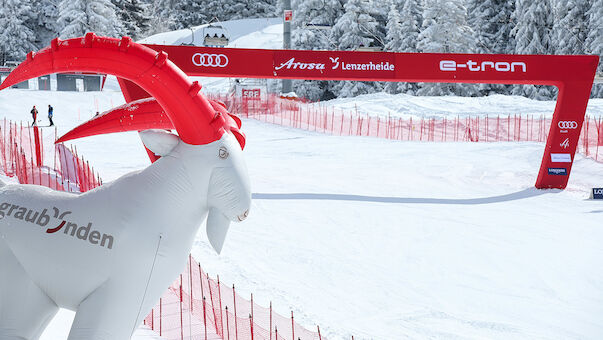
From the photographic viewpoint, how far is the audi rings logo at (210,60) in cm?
1560

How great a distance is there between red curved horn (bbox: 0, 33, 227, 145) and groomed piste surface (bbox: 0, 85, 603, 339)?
2.46 m

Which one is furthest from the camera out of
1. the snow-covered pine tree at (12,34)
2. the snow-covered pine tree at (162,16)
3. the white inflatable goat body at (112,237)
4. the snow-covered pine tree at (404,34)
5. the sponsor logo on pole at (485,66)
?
the snow-covered pine tree at (162,16)

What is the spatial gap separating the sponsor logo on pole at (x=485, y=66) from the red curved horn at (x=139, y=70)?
45.5ft

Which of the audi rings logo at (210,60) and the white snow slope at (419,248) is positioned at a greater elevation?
the audi rings logo at (210,60)

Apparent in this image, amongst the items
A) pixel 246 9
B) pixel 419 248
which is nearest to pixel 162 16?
pixel 246 9

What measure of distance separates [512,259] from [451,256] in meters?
1.08

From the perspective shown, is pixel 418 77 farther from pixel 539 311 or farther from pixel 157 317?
pixel 157 317

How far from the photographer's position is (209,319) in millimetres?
7805

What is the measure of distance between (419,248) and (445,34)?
36033 millimetres

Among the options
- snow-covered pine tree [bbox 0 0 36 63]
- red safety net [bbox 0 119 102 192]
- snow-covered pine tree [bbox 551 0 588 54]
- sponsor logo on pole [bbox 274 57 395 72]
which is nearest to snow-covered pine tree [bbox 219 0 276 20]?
snow-covered pine tree [bbox 0 0 36 63]

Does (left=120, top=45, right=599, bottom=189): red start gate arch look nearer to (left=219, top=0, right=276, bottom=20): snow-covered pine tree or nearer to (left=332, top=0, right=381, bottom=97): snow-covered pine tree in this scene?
(left=332, top=0, right=381, bottom=97): snow-covered pine tree

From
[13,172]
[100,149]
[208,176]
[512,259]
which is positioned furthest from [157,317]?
[100,149]

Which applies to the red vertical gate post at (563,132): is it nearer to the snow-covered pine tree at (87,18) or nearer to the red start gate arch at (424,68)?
the red start gate arch at (424,68)

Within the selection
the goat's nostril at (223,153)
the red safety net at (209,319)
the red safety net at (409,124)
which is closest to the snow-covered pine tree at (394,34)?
the red safety net at (409,124)
